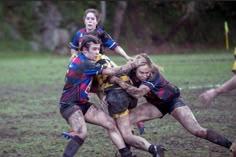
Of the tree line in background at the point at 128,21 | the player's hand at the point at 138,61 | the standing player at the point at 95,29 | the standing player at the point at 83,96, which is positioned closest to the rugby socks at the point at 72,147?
the standing player at the point at 83,96

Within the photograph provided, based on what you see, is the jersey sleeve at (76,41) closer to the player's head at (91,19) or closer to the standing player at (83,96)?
the player's head at (91,19)

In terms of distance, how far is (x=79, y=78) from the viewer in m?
7.09

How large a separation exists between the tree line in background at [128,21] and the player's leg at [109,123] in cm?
2854

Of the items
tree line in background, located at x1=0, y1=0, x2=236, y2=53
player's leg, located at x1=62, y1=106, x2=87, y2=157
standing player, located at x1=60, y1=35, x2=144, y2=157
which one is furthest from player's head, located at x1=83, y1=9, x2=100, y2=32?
tree line in background, located at x1=0, y1=0, x2=236, y2=53

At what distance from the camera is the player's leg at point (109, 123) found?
23.5 ft

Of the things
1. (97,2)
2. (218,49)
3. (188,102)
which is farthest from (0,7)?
(188,102)

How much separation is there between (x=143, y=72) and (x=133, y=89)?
0.25 meters

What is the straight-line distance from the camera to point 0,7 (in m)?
35.8

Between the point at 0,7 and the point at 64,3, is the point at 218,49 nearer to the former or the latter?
the point at 64,3

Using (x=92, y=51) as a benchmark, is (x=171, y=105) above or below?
below

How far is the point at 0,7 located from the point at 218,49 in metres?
13.8

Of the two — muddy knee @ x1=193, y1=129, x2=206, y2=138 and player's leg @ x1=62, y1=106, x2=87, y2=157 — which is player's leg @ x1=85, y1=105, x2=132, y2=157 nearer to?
player's leg @ x1=62, y1=106, x2=87, y2=157

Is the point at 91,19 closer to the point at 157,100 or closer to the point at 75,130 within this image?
the point at 157,100

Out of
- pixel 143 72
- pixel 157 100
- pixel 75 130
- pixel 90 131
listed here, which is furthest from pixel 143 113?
pixel 90 131
